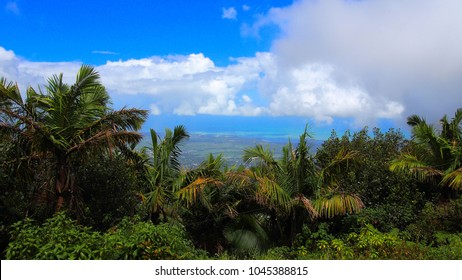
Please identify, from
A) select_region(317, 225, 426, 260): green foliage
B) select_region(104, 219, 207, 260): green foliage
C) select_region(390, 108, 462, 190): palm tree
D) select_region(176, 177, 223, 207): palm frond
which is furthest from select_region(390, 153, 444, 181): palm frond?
select_region(104, 219, 207, 260): green foliage

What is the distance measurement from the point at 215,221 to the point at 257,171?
1.66m

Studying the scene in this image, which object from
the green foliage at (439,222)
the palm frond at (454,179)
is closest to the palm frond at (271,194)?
the green foliage at (439,222)

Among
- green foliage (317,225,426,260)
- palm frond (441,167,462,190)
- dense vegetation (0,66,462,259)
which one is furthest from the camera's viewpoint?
palm frond (441,167,462,190)

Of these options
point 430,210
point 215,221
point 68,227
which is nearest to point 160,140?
point 215,221

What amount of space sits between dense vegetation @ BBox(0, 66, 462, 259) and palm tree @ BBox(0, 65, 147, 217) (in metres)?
0.02

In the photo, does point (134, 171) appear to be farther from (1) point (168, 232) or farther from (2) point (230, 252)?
(1) point (168, 232)

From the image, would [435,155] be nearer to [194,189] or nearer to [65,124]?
[194,189]

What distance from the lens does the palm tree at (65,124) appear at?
8.06 meters

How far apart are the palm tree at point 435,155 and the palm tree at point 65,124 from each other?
25.1 ft

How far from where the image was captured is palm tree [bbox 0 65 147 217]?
806 cm

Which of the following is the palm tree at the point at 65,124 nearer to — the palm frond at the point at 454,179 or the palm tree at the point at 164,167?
the palm tree at the point at 164,167

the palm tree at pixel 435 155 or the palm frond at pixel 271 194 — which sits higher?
the palm tree at pixel 435 155

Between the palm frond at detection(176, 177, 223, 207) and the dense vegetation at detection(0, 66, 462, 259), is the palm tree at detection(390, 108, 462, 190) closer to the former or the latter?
the dense vegetation at detection(0, 66, 462, 259)

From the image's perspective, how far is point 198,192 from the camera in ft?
31.7
